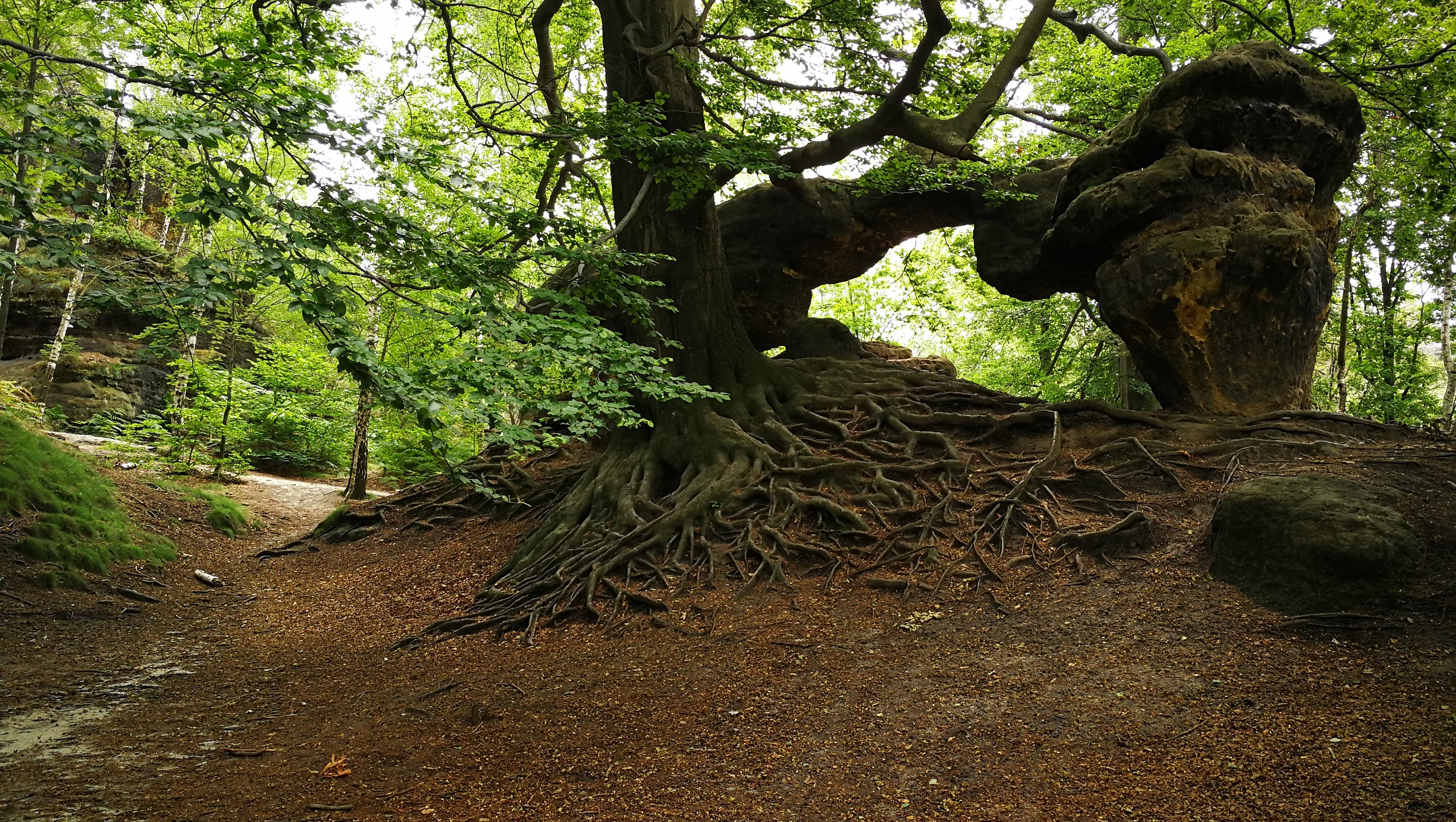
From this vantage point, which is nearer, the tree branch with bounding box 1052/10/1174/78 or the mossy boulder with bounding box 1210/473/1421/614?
the mossy boulder with bounding box 1210/473/1421/614

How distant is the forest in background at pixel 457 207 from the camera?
13.1ft

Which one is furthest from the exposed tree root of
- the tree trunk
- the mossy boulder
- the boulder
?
the boulder

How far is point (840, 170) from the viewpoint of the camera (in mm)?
18266

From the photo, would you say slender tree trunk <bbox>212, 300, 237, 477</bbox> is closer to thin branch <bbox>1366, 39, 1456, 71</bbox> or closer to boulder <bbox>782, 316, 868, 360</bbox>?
boulder <bbox>782, 316, 868, 360</bbox>

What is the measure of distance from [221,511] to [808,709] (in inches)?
494

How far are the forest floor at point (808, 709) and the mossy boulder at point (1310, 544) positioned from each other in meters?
0.21

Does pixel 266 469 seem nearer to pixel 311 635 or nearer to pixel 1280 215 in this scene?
pixel 311 635

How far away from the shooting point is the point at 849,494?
841 centimetres

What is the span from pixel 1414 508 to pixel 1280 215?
4204 mm

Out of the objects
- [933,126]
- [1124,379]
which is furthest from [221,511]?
[1124,379]

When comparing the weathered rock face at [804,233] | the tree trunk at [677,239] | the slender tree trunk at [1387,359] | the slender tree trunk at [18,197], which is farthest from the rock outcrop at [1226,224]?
the slender tree trunk at [18,197]

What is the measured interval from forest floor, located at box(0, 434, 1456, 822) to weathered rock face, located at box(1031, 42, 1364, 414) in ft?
6.13

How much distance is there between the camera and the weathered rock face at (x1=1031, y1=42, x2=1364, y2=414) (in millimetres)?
8047

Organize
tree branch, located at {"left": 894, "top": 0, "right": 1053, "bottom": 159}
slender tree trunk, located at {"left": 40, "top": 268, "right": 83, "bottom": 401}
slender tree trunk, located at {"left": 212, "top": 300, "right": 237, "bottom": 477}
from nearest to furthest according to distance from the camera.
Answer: tree branch, located at {"left": 894, "top": 0, "right": 1053, "bottom": 159}
slender tree trunk, located at {"left": 212, "top": 300, "right": 237, "bottom": 477}
slender tree trunk, located at {"left": 40, "top": 268, "right": 83, "bottom": 401}
